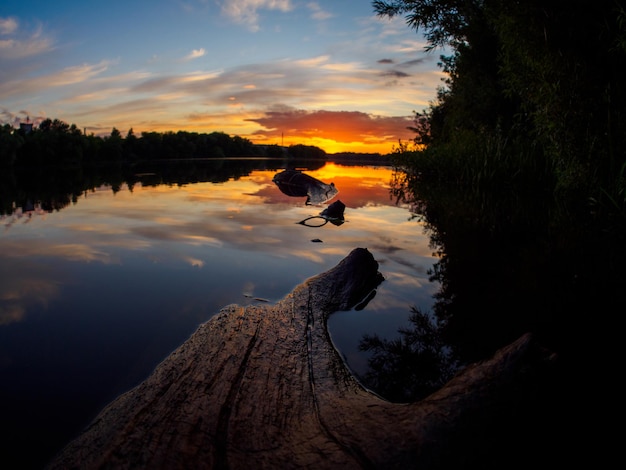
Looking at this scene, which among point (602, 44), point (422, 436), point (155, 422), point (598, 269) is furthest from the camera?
point (602, 44)

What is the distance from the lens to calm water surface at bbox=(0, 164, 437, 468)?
86.8 inches

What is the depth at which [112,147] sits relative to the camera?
72.2 m

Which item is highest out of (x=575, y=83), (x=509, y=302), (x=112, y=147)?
(x=112, y=147)

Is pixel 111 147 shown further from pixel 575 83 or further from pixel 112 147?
pixel 575 83

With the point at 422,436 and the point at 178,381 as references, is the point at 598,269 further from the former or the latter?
the point at 178,381

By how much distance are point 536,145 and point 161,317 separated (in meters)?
14.4

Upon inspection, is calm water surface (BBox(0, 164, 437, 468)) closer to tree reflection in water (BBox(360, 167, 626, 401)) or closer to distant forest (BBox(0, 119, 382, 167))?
tree reflection in water (BBox(360, 167, 626, 401))

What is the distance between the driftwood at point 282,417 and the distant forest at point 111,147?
186 feet

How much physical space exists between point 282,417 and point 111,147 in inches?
3222

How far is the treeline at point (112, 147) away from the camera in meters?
52.8

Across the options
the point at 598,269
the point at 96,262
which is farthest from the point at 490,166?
the point at 96,262

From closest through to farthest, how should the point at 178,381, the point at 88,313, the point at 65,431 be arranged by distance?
the point at 65,431, the point at 178,381, the point at 88,313

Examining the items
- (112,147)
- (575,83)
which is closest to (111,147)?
(112,147)

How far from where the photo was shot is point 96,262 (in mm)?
5121
